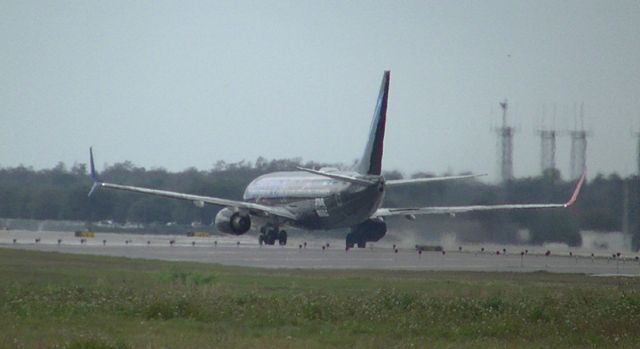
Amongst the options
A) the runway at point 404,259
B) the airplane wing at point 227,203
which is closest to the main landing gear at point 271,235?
the airplane wing at point 227,203

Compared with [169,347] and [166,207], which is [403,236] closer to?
[166,207]

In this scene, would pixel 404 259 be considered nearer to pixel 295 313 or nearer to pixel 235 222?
pixel 235 222

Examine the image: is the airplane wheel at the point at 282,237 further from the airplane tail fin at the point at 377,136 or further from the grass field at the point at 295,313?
the grass field at the point at 295,313

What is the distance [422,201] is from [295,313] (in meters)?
55.4

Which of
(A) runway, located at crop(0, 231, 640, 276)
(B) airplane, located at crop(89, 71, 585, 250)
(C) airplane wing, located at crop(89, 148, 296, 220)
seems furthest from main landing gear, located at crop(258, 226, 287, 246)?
(A) runway, located at crop(0, 231, 640, 276)

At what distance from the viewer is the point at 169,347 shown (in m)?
22.5

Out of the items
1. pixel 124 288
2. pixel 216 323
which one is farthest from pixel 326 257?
pixel 216 323

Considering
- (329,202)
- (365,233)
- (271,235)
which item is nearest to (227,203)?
(271,235)

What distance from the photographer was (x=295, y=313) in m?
29.4

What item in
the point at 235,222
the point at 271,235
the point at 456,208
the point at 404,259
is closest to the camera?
the point at 404,259

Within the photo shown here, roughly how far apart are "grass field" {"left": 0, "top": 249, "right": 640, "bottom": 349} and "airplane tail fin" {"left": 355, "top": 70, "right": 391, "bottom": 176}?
99.1 feet

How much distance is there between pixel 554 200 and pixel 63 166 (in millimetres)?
79228

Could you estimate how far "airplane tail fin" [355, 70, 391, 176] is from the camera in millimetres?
72188

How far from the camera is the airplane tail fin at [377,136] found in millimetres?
72188
